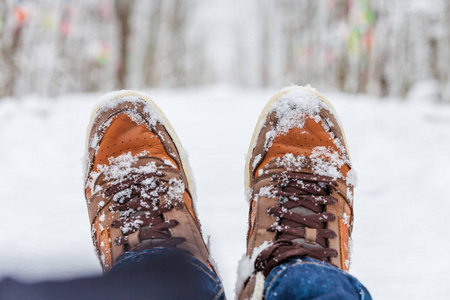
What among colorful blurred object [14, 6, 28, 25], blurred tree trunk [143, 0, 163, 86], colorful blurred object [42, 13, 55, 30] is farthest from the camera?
blurred tree trunk [143, 0, 163, 86]

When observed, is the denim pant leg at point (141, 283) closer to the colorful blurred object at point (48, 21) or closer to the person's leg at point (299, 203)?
the person's leg at point (299, 203)

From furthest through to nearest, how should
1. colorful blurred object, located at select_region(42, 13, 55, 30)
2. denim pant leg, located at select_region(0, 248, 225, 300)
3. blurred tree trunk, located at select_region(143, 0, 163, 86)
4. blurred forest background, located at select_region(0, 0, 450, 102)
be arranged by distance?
blurred tree trunk, located at select_region(143, 0, 163, 86)
colorful blurred object, located at select_region(42, 13, 55, 30)
blurred forest background, located at select_region(0, 0, 450, 102)
denim pant leg, located at select_region(0, 248, 225, 300)

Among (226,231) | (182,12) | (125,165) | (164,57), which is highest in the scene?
(182,12)

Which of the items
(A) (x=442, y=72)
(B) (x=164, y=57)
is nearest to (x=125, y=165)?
(A) (x=442, y=72)

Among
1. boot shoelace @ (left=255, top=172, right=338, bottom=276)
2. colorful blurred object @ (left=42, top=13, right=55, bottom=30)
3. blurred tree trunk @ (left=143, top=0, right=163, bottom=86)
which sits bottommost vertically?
boot shoelace @ (left=255, top=172, right=338, bottom=276)

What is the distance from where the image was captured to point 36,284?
742mm

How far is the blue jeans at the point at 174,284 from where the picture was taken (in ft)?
2.45

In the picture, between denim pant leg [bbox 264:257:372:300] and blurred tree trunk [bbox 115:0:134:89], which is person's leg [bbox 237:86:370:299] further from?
blurred tree trunk [bbox 115:0:134:89]

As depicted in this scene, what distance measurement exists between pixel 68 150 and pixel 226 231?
4.59 feet

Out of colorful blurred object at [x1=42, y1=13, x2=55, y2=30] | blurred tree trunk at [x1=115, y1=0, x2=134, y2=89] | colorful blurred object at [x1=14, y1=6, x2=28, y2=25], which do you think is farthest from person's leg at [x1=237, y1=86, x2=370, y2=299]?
blurred tree trunk at [x1=115, y1=0, x2=134, y2=89]

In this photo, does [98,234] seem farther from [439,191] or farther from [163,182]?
[439,191]

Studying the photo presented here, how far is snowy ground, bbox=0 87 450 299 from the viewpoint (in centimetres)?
115

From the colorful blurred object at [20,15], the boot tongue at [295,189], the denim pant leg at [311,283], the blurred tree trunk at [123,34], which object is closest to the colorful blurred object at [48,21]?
the colorful blurred object at [20,15]

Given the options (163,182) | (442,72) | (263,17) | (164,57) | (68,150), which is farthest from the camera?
(263,17)
